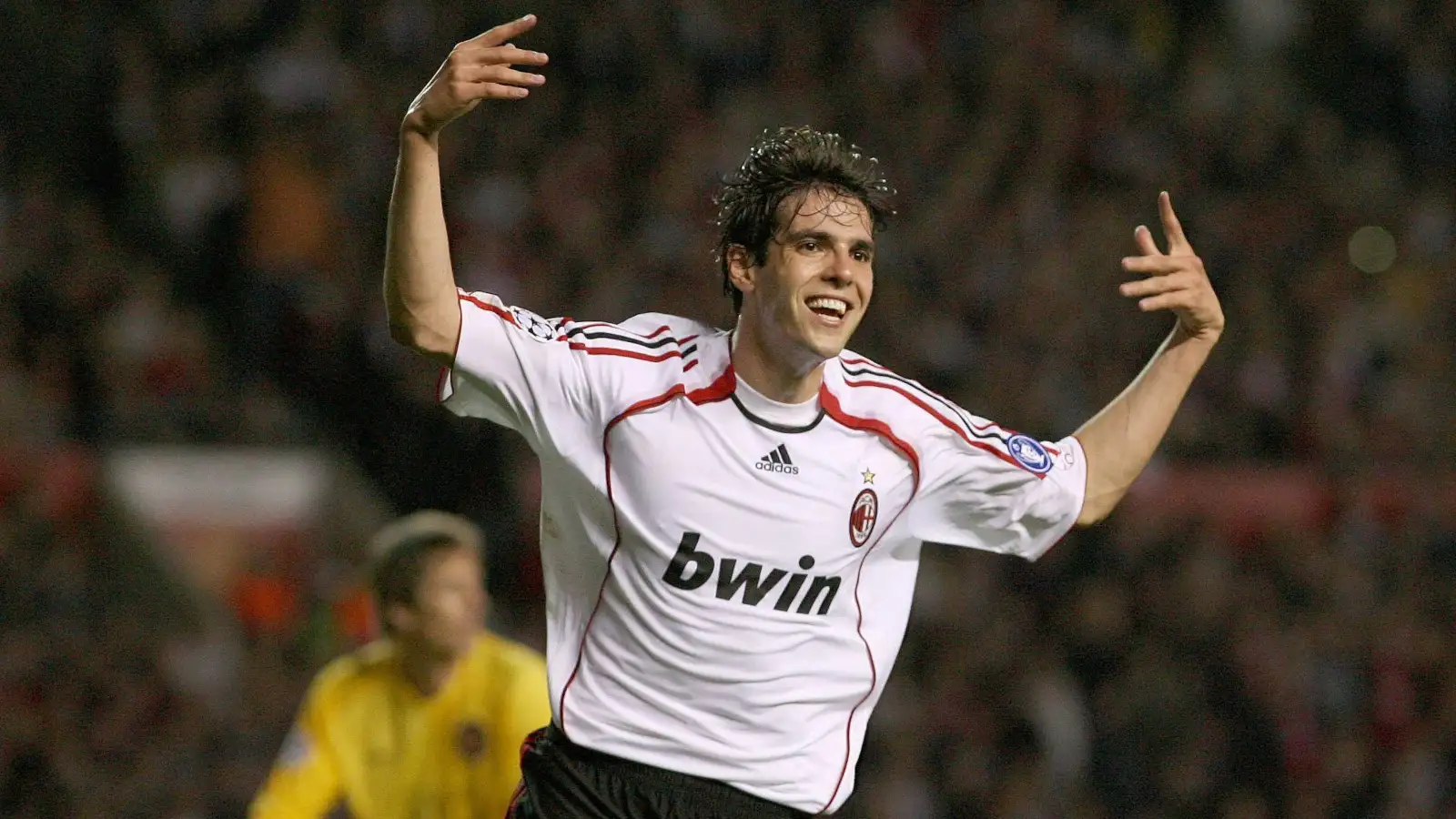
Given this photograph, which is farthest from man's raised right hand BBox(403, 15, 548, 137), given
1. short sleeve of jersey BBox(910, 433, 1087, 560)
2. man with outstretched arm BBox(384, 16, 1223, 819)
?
short sleeve of jersey BBox(910, 433, 1087, 560)

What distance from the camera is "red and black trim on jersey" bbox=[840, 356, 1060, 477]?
3.86m

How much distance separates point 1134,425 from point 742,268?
100cm

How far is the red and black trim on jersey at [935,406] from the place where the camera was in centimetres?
386

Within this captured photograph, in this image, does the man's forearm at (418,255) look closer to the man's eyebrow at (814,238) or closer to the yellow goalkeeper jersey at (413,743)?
the man's eyebrow at (814,238)

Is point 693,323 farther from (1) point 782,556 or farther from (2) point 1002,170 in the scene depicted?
(2) point 1002,170

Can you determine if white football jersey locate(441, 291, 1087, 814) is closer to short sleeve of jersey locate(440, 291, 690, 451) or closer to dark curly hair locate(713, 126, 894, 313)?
short sleeve of jersey locate(440, 291, 690, 451)

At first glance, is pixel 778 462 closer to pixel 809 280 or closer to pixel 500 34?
pixel 809 280

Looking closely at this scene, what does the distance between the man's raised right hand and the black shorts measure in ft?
4.07

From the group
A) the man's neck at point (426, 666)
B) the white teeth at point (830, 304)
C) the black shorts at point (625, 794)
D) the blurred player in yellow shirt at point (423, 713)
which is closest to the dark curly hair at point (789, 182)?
the white teeth at point (830, 304)

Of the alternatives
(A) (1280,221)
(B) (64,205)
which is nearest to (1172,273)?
(B) (64,205)

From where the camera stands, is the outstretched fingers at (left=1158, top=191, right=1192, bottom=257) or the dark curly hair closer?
the dark curly hair

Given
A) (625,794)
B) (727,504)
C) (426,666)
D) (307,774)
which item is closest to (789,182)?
→ (727,504)

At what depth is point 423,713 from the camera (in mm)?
4840

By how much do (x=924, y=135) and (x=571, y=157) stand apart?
234cm
